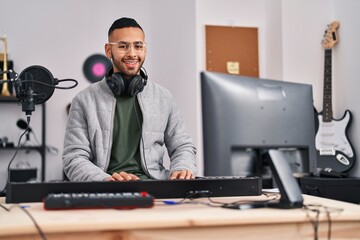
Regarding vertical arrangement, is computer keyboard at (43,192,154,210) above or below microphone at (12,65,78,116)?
below

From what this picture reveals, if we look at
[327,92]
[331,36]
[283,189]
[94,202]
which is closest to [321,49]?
[331,36]

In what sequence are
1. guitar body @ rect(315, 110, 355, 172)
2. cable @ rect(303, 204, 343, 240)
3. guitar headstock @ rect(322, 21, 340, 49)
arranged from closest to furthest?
cable @ rect(303, 204, 343, 240), guitar body @ rect(315, 110, 355, 172), guitar headstock @ rect(322, 21, 340, 49)

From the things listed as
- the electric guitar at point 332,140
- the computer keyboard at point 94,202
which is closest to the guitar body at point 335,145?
the electric guitar at point 332,140

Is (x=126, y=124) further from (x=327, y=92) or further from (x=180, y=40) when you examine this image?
(x=180, y=40)

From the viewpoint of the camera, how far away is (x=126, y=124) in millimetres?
1936

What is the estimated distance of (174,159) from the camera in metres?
1.96

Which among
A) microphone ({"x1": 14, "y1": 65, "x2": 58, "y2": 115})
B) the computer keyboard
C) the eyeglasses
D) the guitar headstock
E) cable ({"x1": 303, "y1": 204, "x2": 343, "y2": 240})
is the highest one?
the guitar headstock

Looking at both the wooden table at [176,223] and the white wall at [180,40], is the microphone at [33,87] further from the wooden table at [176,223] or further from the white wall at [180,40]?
the white wall at [180,40]

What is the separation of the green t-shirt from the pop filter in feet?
1.44

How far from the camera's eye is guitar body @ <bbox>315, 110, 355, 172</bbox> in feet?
11.2

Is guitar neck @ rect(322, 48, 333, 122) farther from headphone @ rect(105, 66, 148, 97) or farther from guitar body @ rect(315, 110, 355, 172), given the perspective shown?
headphone @ rect(105, 66, 148, 97)

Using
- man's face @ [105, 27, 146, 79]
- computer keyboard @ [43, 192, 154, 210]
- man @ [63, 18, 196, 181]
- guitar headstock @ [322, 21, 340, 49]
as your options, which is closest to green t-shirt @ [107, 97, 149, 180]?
man @ [63, 18, 196, 181]

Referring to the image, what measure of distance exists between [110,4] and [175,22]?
858 millimetres

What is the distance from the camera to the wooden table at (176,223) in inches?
35.4
